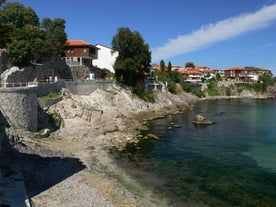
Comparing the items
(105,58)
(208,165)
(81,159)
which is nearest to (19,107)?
(81,159)

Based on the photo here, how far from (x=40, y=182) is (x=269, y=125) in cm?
5656

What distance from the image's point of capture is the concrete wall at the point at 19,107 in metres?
40.7

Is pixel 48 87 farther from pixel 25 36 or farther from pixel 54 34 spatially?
pixel 54 34

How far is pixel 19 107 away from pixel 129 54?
1700 inches

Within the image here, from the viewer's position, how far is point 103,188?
29422 millimetres

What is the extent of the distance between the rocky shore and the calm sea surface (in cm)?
243

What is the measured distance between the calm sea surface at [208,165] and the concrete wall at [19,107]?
45.4ft

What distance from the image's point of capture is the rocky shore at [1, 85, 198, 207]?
89.2ft

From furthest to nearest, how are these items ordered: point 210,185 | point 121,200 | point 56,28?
1. point 56,28
2. point 210,185
3. point 121,200

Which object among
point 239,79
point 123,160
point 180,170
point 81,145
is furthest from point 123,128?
point 239,79

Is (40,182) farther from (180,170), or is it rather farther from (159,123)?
(159,123)

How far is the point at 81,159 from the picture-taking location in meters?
37.8

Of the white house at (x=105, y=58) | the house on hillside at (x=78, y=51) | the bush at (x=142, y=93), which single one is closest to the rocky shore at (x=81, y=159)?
the bush at (x=142, y=93)

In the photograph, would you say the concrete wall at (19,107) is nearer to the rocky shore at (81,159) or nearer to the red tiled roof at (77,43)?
the rocky shore at (81,159)
